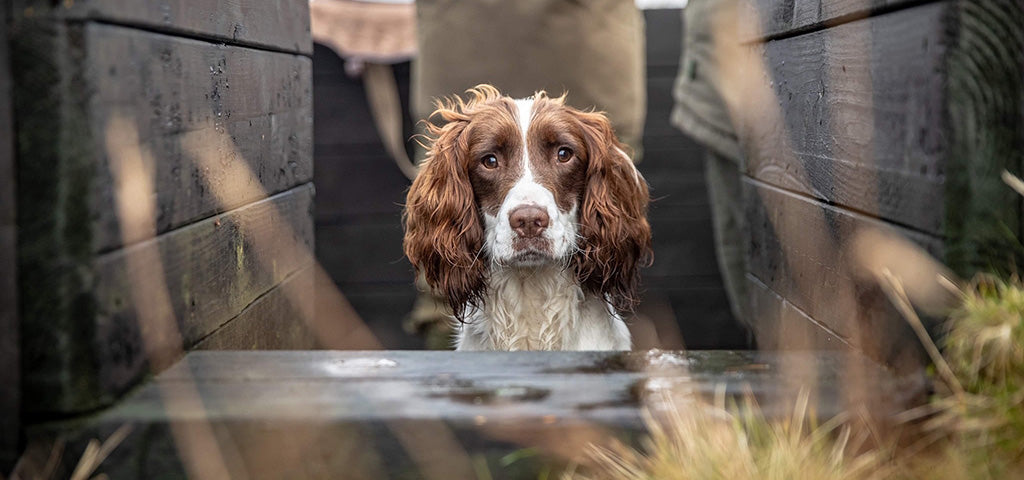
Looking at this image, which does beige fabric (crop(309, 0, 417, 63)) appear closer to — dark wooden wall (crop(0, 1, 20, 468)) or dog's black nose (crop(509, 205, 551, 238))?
dog's black nose (crop(509, 205, 551, 238))

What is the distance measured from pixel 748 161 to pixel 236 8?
1.62m

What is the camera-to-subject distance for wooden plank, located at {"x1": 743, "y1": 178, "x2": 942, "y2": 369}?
1.96m

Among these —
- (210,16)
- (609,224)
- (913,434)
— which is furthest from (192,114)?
(913,434)

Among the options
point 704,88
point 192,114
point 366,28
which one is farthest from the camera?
point 366,28

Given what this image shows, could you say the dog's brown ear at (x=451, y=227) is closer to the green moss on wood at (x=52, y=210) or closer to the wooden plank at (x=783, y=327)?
the wooden plank at (x=783, y=327)

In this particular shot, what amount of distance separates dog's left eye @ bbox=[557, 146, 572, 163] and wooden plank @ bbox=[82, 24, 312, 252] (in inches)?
32.3

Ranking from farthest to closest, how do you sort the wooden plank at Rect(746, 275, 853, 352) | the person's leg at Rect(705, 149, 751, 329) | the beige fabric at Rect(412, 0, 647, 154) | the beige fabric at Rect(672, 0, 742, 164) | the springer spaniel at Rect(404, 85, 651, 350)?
the person's leg at Rect(705, 149, 751, 329), the beige fabric at Rect(412, 0, 647, 154), the beige fabric at Rect(672, 0, 742, 164), the springer spaniel at Rect(404, 85, 651, 350), the wooden plank at Rect(746, 275, 853, 352)

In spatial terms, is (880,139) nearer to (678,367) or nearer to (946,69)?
(946,69)

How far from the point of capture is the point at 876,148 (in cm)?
209

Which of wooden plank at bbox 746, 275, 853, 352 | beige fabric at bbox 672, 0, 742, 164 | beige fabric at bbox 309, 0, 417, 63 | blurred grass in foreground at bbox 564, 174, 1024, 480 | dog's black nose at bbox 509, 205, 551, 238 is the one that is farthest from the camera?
beige fabric at bbox 309, 0, 417, 63

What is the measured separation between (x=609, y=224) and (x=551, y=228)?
314mm

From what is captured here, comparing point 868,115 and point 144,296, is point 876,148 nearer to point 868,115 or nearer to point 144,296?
point 868,115

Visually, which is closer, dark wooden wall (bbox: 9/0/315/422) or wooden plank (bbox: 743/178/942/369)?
dark wooden wall (bbox: 9/0/315/422)

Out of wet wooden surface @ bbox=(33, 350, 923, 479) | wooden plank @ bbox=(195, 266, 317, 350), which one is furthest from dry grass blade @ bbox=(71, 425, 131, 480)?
wooden plank @ bbox=(195, 266, 317, 350)
